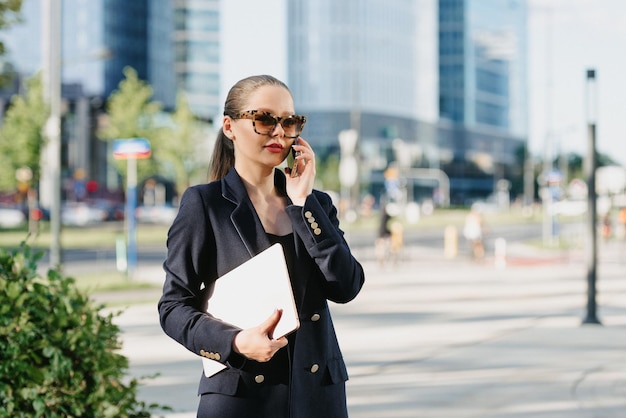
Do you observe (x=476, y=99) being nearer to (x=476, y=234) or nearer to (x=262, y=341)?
(x=476, y=234)

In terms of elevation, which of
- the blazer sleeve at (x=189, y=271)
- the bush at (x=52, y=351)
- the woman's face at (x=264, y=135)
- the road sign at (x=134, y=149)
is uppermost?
the road sign at (x=134, y=149)

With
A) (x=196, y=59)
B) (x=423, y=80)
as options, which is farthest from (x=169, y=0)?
(x=423, y=80)

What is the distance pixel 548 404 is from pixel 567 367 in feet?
6.53

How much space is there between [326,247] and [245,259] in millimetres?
232

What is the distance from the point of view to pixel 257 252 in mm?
Answer: 2568

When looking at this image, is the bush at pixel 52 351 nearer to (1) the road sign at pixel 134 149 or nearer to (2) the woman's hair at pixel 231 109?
(2) the woman's hair at pixel 231 109

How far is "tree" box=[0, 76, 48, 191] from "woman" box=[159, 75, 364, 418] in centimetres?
4389

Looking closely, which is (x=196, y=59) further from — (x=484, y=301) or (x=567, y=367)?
(x=567, y=367)

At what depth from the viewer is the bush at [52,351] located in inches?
159

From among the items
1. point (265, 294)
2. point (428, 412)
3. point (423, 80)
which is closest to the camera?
point (265, 294)

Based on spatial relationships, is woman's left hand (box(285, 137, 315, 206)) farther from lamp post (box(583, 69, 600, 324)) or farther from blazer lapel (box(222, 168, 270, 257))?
lamp post (box(583, 69, 600, 324))

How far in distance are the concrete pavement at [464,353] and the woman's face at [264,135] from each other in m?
4.68

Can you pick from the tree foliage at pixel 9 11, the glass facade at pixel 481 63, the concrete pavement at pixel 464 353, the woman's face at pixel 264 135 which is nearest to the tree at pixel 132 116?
the concrete pavement at pixel 464 353

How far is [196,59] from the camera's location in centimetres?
10994
